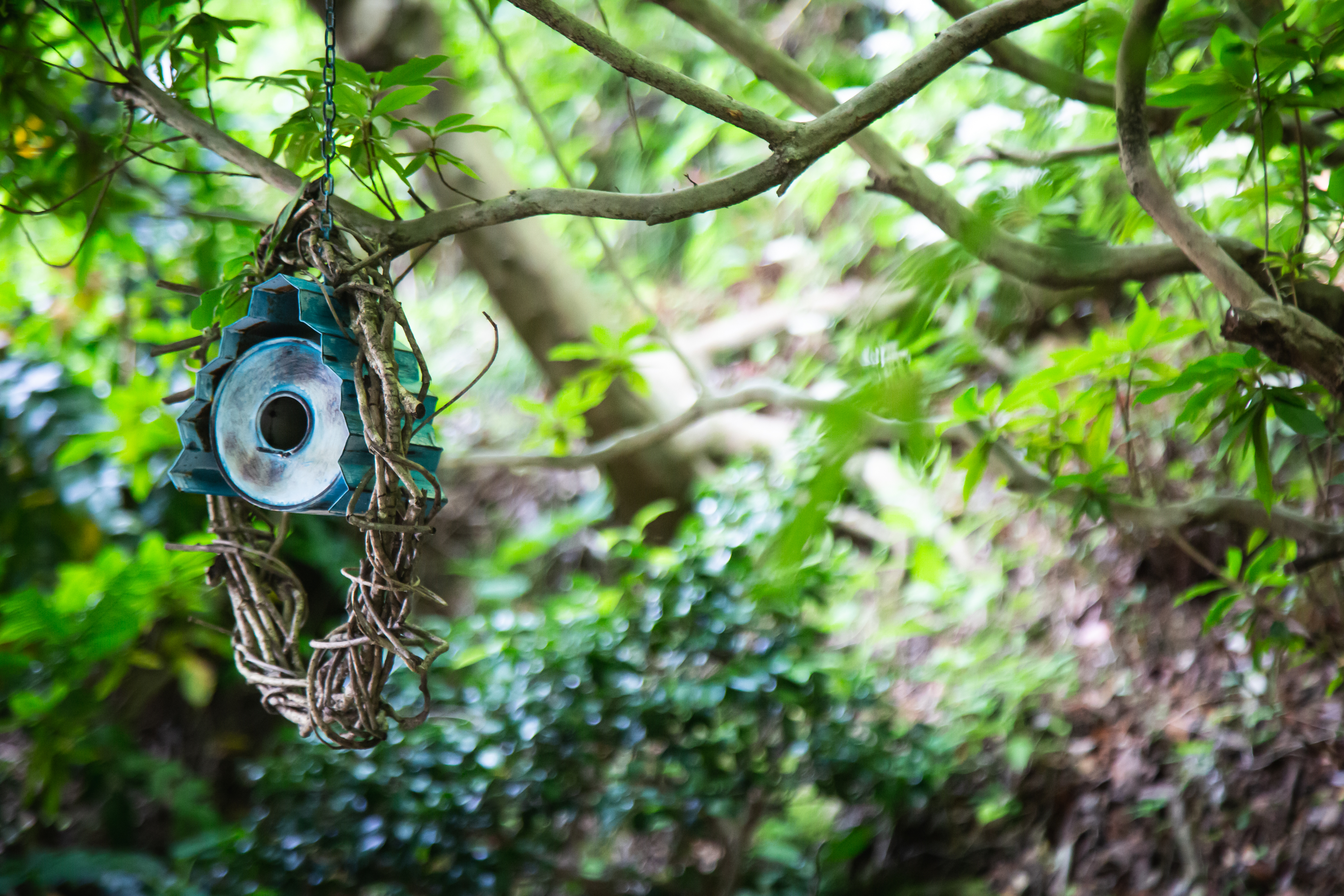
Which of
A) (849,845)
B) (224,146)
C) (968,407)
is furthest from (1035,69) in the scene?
(849,845)

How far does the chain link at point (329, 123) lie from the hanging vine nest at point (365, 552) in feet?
0.04

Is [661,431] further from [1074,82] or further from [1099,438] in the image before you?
[1074,82]

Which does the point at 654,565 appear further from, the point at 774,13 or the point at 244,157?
the point at 774,13

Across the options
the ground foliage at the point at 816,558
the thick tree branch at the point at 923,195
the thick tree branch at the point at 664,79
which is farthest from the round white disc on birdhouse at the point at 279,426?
the thick tree branch at the point at 923,195

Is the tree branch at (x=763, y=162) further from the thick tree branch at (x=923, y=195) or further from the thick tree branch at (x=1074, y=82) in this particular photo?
the thick tree branch at (x=1074, y=82)

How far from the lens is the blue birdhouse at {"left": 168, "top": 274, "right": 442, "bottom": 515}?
34.1 inches

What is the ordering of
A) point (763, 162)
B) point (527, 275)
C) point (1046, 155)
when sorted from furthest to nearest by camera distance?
point (527, 275) → point (1046, 155) → point (763, 162)

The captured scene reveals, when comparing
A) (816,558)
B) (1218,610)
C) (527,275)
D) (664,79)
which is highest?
(527,275)

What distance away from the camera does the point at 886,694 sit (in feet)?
7.08

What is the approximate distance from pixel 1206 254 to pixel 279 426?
111 centimetres

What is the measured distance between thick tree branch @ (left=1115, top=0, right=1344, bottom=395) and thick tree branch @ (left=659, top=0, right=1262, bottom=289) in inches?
3.7

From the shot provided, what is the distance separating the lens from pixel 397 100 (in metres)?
0.96

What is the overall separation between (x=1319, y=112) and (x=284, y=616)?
1.84m

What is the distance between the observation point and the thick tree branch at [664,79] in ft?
2.78
